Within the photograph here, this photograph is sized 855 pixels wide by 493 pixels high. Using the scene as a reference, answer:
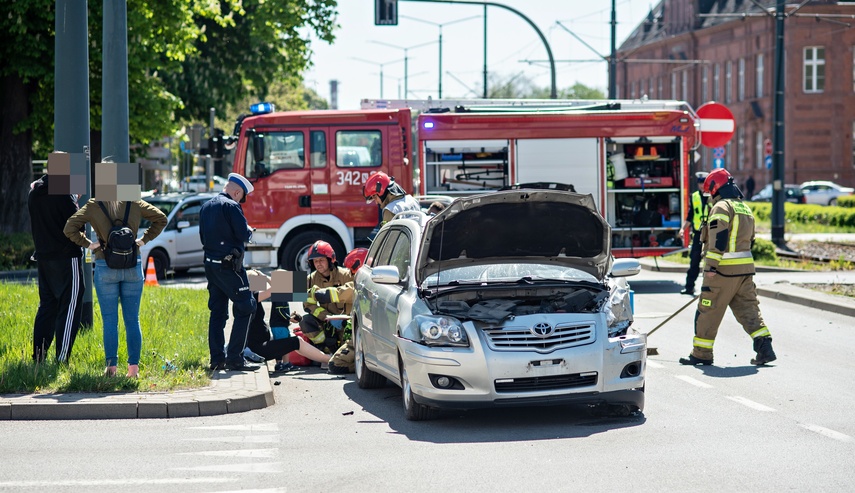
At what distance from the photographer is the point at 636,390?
8773 millimetres

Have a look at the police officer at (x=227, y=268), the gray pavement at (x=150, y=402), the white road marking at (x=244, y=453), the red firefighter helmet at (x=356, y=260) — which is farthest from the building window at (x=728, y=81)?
the white road marking at (x=244, y=453)

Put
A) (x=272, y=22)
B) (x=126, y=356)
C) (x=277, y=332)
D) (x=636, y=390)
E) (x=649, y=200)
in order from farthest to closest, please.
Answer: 1. (x=272, y=22)
2. (x=649, y=200)
3. (x=277, y=332)
4. (x=126, y=356)
5. (x=636, y=390)

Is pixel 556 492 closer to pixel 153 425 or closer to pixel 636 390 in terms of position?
pixel 636 390

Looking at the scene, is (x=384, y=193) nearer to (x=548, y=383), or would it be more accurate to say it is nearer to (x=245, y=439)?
(x=548, y=383)

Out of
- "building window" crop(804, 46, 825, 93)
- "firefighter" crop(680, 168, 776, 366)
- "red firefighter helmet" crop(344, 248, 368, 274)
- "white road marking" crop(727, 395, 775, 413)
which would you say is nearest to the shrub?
"red firefighter helmet" crop(344, 248, 368, 274)

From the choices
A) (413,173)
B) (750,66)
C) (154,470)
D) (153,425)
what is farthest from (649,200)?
(750,66)

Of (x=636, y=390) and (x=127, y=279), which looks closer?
(x=636, y=390)

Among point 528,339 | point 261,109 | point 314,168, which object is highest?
point 261,109

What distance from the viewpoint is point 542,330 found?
852 centimetres

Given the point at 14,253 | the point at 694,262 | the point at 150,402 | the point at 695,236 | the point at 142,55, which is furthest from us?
the point at 142,55

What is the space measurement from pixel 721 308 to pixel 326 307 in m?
3.68

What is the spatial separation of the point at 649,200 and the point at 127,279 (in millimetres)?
12081

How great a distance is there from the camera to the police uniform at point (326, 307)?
11.8 meters

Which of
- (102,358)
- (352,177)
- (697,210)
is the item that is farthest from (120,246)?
(697,210)
